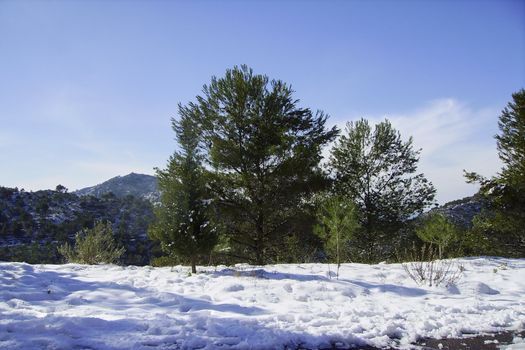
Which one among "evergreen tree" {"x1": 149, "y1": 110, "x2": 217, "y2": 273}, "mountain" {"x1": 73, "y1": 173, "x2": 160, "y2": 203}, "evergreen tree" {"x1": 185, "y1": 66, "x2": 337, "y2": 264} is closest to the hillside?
"evergreen tree" {"x1": 185, "y1": 66, "x2": 337, "y2": 264}

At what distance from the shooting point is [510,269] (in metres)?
8.90

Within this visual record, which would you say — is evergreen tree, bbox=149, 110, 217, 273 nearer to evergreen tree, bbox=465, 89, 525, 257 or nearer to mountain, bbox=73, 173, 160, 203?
evergreen tree, bbox=465, 89, 525, 257

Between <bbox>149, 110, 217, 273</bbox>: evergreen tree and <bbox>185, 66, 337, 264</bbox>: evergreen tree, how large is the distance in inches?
169

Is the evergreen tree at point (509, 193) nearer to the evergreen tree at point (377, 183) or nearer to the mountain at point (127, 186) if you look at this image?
the evergreen tree at point (377, 183)

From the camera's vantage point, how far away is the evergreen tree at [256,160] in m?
14.1

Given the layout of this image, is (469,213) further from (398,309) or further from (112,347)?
(112,347)

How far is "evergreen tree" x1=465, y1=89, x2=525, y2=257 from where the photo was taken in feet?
46.4

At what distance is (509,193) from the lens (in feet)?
47.0

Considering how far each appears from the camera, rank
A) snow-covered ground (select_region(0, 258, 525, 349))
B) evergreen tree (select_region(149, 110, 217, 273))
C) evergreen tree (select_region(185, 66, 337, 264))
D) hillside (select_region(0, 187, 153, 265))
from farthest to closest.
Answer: hillside (select_region(0, 187, 153, 265)) → evergreen tree (select_region(185, 66, 337, 264)) → evergreen tree (select_region(149, 110, 217, 273)) → snow-covered ground (select_region(0, 258, 525, 349))

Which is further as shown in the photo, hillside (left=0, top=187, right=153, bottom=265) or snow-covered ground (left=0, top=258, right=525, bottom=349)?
hillside (left=0, top=187, right=153, bottom=265)

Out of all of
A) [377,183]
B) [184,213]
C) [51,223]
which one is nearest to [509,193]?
[377,183]

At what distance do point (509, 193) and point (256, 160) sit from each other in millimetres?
10693

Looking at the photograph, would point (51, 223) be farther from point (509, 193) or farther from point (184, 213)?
point (509, 193)

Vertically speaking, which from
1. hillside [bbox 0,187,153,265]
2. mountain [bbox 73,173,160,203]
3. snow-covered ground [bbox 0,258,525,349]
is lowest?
snow-covered ground [bbox 0,258,525,349]
